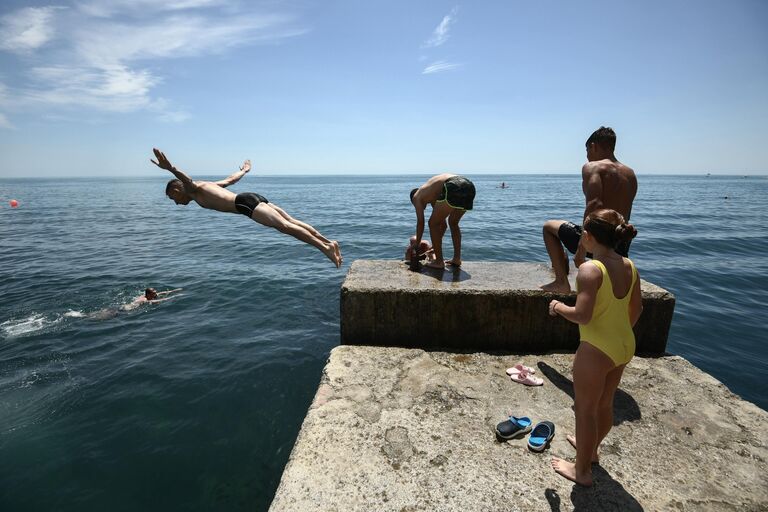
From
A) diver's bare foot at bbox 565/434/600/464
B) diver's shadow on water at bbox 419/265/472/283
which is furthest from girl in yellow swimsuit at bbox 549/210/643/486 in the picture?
diver's shadow on water at bbox 419/265/472/283

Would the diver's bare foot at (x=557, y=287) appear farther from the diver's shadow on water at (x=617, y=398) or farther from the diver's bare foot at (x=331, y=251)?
the diver's bare foot at (x=331, y=251)

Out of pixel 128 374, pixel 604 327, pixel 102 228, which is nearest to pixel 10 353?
pixel 128 374

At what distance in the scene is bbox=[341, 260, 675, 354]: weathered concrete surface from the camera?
4.77 meters

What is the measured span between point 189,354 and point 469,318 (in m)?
5.66

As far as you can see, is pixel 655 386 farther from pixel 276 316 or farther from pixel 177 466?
pixel 276 316

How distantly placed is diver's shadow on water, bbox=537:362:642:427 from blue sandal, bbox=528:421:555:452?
704mm

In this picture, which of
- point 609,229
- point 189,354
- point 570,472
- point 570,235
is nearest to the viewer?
point 609,229

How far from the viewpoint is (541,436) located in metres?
3.15

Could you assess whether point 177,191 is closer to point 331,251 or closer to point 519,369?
point 331,251

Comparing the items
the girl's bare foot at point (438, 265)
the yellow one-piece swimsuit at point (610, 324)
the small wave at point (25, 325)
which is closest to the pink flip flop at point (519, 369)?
the yellow one-piece swimsuit at point (610, 324)

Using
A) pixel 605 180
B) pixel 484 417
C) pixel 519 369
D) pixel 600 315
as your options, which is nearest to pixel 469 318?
pixel 519 369

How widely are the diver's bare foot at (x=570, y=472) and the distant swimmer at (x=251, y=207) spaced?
367cm

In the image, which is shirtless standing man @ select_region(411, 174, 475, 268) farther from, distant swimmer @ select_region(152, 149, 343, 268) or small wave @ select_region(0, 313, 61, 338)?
small wave @ select_region(0, 313, 61, 338)

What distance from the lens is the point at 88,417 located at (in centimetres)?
567
